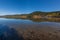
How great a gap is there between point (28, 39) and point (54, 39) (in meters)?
3.31

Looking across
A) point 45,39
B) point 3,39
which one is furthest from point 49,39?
point 3,39

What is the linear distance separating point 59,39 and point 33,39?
333 cm

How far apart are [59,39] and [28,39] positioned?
3.94 metres

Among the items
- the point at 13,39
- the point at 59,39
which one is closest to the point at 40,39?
the point at 59,39

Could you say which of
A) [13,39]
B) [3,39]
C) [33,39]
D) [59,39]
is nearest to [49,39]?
[59,39]

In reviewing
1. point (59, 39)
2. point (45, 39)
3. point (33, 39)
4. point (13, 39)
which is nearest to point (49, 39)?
point (45, 39)

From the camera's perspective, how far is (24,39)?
39.9 ft

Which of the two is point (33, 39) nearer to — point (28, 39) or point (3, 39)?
point (28, 39)

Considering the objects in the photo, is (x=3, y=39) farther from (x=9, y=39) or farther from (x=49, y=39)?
(x=49, y=39)

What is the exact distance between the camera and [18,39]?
472 inches

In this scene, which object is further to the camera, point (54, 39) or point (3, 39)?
point (54, 39)

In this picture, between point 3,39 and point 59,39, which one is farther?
point 59,39

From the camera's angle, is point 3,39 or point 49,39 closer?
point 3,39

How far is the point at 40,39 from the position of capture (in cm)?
1235
